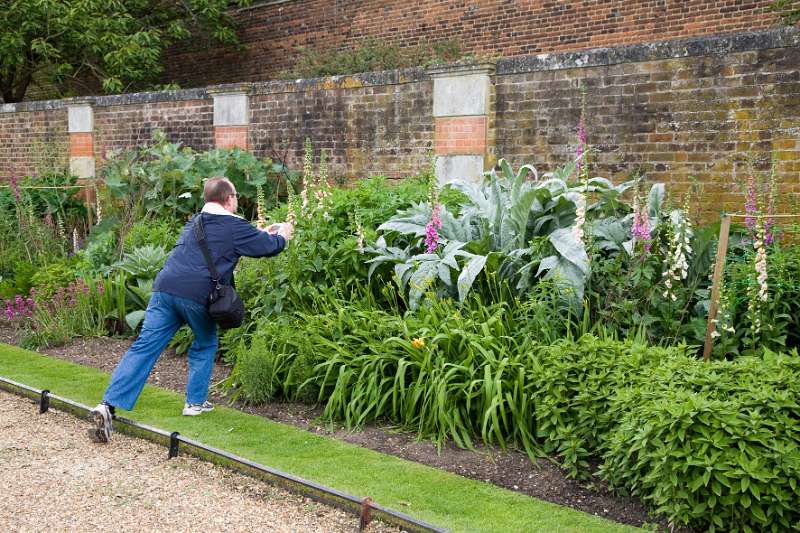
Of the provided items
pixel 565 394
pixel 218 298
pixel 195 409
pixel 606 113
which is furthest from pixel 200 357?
pixel 606 113

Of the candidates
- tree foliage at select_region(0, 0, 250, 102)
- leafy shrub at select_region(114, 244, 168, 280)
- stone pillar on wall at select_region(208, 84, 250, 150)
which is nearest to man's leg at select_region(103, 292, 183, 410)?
leafy shrub at select_region(114, 244, 168, 280)

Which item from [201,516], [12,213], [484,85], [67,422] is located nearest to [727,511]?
[201,516]

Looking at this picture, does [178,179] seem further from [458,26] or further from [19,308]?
[458,26]

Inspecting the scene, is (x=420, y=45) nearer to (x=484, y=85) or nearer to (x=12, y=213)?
(x=484, y=85)

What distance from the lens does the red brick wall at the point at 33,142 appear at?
15211 mm

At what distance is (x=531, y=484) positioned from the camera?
14.6 feet

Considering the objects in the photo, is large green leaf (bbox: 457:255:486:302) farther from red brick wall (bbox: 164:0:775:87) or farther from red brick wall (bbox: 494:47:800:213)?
red brick wall (bbox: 164:0:775:87)

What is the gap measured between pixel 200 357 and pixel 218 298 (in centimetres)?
58

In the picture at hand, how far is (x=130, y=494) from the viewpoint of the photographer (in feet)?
14.3

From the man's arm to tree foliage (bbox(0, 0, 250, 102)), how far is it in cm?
1437

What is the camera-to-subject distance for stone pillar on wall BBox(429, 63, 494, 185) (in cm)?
947

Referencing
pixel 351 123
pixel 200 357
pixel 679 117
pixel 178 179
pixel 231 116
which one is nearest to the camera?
pixel 200 357

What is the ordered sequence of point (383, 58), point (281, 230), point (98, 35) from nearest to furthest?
point (281, 230) < point (383, 58) < point (98, 35)

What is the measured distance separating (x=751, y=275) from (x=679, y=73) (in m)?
3.51
